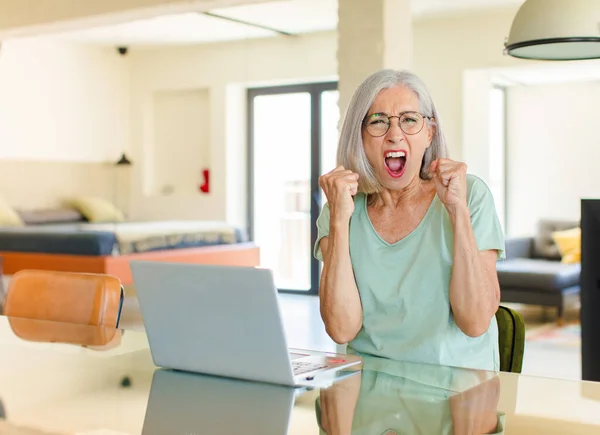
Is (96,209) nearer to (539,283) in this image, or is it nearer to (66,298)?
(539,283)

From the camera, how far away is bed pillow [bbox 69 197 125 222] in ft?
28.5

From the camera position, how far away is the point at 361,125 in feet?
6.24

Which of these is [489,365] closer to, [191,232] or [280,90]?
[191,232]

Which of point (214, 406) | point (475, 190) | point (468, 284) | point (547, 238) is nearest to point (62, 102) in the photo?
point (547, 238)

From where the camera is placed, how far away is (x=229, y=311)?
58.2 inches

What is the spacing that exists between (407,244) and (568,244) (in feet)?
19.1

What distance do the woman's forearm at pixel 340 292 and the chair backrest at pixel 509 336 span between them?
0.32 m

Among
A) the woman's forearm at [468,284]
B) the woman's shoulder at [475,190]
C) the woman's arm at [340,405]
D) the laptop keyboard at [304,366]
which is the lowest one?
the woman's arm at [340,405]

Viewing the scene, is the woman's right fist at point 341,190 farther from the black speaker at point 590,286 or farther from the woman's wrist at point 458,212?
the black speaker at point 590,286

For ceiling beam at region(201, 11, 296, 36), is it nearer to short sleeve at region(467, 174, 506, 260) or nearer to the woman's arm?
short sleeve at region(467, 174, 506, 260)

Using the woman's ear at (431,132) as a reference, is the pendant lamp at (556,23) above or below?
above

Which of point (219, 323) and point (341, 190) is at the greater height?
point (341, 190)

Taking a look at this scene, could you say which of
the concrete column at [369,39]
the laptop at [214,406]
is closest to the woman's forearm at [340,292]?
the laptop at [214,406]

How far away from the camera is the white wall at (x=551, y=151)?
849 centimetres
